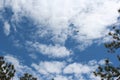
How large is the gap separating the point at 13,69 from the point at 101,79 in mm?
9690

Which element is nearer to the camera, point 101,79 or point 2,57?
point 101,79

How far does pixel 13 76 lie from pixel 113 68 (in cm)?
1038

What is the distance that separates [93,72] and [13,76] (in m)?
8.48

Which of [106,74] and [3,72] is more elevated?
[3,72]

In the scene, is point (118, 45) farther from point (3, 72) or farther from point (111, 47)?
point (3, 72)

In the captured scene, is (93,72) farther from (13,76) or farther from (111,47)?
(13,76)

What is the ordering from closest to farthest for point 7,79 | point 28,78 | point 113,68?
point 113,68
point 7,79
point 28,78

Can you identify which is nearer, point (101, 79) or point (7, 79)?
point (101, 79)

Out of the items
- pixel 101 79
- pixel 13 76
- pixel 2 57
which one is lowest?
pixel 101 79

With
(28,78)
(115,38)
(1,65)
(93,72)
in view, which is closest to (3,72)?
(1,65)

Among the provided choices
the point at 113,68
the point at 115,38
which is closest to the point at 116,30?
the point at 115,38

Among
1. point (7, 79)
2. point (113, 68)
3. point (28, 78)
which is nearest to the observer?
point (113, 68)

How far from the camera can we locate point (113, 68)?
30703mm

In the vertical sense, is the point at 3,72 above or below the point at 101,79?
above
